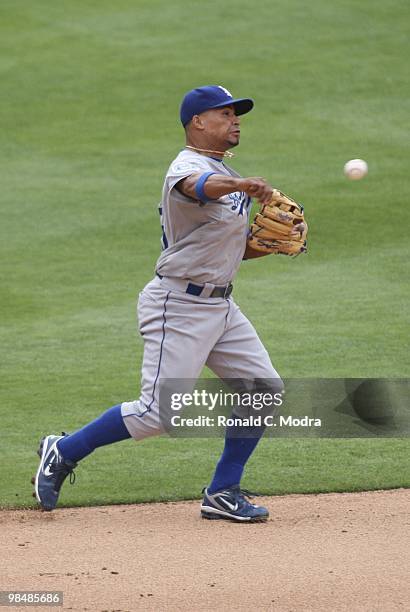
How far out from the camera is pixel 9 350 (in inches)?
319

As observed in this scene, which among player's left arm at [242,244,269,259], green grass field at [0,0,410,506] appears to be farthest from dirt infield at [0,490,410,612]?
player's left arm at [242,244,269,259]

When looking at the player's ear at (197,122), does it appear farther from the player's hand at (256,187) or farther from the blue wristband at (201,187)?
the player's hand at (256,187)

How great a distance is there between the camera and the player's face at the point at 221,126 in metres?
5.03

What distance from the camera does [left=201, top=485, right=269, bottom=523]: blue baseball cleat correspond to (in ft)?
16.7

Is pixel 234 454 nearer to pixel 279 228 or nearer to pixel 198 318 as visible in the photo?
pixel 198 318

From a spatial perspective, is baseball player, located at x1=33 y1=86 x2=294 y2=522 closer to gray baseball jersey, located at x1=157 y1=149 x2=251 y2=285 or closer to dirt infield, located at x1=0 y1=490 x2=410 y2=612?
gray baseball jersey, located at x1=157 y1=149 x2=251 y2=285

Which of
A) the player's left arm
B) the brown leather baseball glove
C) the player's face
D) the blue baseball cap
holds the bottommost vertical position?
the player's left arm

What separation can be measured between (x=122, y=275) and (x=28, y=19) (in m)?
10.8

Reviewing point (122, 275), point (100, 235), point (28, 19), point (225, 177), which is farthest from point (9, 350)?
point (28, 19)

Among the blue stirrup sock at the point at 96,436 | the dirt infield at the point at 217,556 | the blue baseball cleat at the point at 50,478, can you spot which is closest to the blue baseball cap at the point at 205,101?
the blue stirrup sock at the point at 96,436

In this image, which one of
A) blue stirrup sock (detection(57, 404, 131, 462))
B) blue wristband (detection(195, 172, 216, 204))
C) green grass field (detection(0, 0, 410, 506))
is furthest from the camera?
green grass field (detection(0, 0, 410, 506))

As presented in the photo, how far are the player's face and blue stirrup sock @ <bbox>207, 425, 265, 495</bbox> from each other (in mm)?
1257

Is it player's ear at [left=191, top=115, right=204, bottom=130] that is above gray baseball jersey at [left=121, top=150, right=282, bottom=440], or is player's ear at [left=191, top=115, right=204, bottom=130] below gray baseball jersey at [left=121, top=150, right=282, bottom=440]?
above

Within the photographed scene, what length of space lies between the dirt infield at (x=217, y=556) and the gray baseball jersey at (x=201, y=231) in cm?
110
